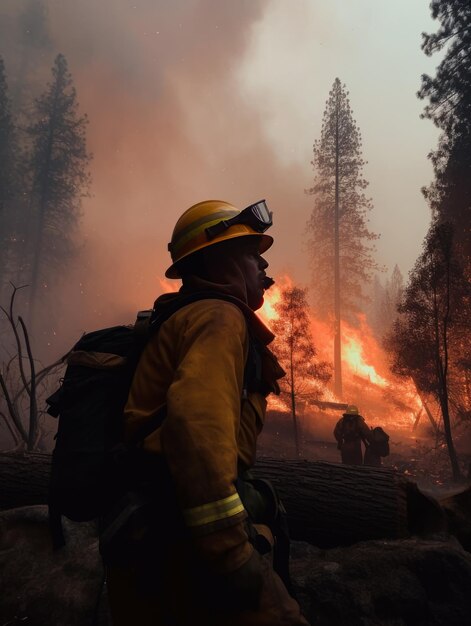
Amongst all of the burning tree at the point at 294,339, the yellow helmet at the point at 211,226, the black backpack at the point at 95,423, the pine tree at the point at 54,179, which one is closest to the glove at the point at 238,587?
the black backpack at the point at 95,423

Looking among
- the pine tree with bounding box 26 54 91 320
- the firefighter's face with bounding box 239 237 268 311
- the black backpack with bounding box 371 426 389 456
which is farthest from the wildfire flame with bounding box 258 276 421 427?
the firefighter's face with bounding box 239 237 268 311

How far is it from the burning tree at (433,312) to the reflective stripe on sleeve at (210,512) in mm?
14058

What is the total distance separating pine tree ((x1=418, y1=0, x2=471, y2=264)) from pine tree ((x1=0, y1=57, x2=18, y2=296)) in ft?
109

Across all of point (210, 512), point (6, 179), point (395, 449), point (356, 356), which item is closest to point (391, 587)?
point (210, 512)

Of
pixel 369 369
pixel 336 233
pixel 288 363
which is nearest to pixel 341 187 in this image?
pixel 336 233

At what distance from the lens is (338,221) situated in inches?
1260

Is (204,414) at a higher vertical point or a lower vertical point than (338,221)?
lower

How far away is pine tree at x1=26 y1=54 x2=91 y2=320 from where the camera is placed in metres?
32.8

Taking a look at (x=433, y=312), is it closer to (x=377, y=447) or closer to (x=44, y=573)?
(x=377, y=447)

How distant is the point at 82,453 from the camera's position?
1.50 meters

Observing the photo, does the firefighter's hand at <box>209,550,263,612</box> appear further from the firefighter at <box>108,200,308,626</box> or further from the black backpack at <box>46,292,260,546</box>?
the black backpack at <box>46,292,260,546</box>

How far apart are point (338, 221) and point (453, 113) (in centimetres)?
1516

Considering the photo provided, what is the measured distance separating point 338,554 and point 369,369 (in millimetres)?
30856

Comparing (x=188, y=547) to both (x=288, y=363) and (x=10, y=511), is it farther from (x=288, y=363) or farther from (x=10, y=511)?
(x=288, y=363)
